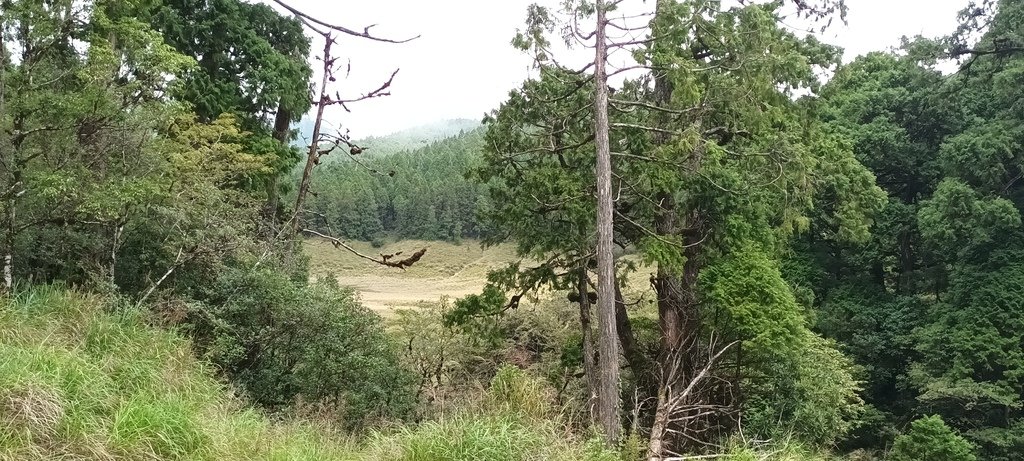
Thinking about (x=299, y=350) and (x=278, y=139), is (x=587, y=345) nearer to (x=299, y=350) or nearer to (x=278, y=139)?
(x=299, y=350)

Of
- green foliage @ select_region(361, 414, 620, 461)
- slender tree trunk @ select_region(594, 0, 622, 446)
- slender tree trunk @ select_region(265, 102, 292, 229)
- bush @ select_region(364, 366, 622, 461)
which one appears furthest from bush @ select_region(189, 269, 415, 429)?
slender tree trunk @ select_region(265, 102, 292, 229)

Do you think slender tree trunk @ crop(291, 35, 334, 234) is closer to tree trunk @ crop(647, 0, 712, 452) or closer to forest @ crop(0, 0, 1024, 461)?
forest @ crop(0, 0, 1024, 461)

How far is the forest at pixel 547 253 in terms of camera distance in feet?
19.6

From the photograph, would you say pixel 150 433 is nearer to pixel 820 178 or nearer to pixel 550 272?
pixel 550 272

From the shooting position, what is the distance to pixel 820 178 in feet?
40.0

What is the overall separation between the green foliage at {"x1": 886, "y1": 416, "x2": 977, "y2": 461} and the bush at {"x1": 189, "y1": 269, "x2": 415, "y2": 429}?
10.9 meters

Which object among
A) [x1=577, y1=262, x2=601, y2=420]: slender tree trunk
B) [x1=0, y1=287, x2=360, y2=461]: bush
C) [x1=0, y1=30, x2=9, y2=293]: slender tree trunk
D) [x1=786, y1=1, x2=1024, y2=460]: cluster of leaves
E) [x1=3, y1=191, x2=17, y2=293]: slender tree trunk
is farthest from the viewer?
[x1=786, y1=1, x2=1024, y2=460]: cluster of leaves

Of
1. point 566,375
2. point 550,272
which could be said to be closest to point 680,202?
point 550,272

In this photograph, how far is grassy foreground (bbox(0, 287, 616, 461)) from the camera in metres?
4.02

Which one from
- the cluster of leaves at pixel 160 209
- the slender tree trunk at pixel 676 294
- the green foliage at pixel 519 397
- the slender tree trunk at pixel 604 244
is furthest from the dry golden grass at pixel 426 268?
the green foliage at pixel 519 397

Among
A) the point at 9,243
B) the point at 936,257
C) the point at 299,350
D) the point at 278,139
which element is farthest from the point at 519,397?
the point at 936,257

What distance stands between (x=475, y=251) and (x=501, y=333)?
4957 cm

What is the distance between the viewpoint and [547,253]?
13.7m

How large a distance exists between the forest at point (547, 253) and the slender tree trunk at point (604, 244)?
4 centimetres
